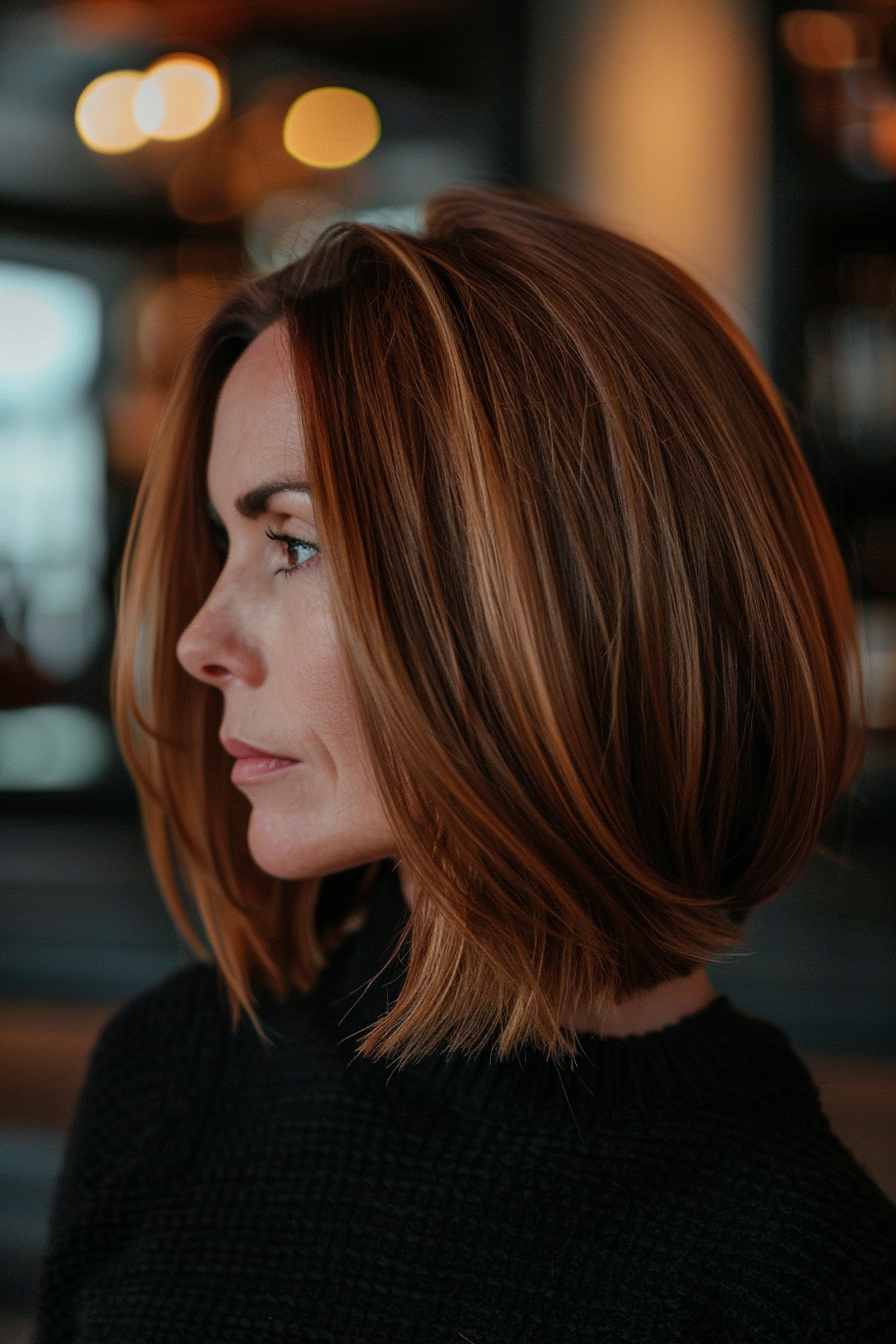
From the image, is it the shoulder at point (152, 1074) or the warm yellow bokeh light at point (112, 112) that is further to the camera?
the warm yellow bokeh light at point (112, 112)

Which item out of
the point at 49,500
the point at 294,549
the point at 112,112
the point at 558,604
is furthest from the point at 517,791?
the point at 49,500

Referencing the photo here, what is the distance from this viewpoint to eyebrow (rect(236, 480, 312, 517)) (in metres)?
0.77

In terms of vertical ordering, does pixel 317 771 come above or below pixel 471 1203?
above

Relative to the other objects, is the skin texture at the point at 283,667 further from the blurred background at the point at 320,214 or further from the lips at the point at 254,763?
the blurred background at the point at 320,214

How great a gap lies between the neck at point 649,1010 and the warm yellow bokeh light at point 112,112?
2.67 metres

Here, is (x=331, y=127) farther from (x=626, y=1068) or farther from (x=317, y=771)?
(x=626, y=1068)

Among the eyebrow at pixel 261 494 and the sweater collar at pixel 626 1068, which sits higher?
the eyebrow at pixel 261 494

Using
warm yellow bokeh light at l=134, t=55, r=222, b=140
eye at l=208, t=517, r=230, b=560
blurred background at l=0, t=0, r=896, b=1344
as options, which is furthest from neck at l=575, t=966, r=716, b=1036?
warm yellow bokeh light at l=134, t=55, r=222, b=140

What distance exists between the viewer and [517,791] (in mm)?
727

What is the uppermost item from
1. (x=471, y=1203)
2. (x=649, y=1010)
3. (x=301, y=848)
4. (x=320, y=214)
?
(x=320, y=214)

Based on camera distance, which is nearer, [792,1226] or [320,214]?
[792,1226]

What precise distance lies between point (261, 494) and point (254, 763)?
0.17 metres

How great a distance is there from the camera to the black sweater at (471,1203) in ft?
2.40

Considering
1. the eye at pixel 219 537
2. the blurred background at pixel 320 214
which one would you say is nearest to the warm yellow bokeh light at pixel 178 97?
the blurred background at pixel 320 214
